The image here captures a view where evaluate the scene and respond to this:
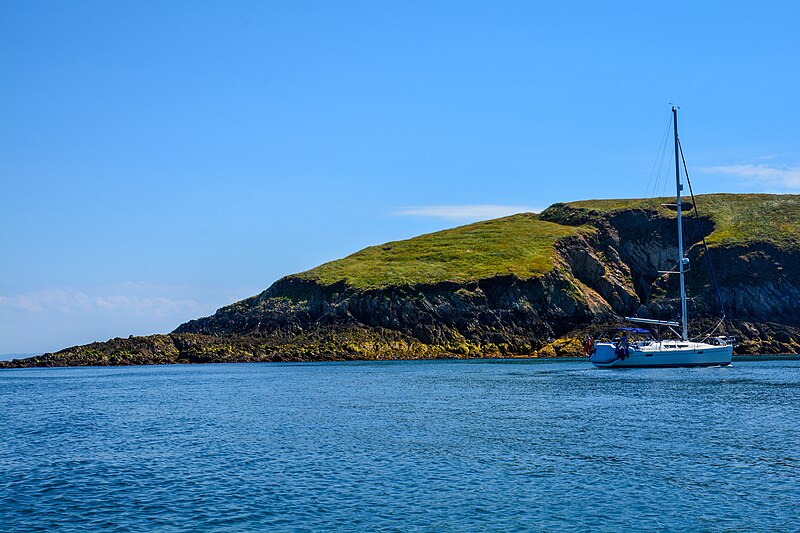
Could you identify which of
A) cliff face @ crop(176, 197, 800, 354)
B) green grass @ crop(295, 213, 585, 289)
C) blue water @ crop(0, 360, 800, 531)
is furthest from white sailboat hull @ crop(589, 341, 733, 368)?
green grass @ crop(295, 213, 585, 289)

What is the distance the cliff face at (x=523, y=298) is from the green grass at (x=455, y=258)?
0.60 meters

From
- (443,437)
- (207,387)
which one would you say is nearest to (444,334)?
(207,387)

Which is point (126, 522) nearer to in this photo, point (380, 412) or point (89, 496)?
point (89, 496)

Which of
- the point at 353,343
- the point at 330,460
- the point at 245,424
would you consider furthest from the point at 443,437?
the point at 353,343

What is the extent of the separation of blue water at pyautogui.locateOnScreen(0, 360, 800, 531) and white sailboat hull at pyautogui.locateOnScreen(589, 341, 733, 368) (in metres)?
27.5

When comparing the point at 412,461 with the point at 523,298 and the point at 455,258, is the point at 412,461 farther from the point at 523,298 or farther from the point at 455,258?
the point at 455,258

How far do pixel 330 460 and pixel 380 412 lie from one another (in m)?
18.2

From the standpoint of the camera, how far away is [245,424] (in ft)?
159

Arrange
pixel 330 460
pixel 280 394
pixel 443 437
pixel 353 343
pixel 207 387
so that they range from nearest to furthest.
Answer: pixel 330 460 < pixel 443 437 < pixel 280 394 < pixel 207 387 < pixel 353 343

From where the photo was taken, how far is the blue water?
2469 cm

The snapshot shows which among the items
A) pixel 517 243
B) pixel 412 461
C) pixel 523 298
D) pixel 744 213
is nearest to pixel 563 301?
pixel 523 298

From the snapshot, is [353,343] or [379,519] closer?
[379,519]

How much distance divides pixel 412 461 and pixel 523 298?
112m

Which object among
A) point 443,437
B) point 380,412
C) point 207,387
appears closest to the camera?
point 443,437
